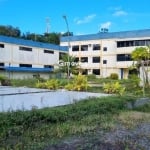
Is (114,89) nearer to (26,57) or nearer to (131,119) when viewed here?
(131,119)

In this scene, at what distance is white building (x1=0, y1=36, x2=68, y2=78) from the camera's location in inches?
1986

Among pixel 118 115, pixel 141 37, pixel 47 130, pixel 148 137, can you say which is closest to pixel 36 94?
pixel 118 115

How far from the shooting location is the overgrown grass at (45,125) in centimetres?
763

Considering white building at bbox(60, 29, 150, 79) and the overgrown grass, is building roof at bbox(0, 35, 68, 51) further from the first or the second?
the overgrown grass

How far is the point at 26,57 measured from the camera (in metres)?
55.0

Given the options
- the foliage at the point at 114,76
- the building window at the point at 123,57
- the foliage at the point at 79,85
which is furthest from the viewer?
the building window at the point at 123,57

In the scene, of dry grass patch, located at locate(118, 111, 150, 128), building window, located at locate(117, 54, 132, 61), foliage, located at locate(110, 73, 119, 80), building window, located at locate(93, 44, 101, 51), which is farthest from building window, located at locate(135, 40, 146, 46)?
dry grass patch, located at locate(118, 111, 150, 128)

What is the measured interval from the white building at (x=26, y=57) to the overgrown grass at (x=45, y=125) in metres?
39.0

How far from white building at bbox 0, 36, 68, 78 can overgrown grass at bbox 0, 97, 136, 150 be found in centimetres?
3897

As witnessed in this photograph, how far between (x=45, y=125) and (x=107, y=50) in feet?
161

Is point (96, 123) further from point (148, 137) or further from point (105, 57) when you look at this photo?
point (105, 57)

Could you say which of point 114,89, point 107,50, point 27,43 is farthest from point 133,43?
point 114,89

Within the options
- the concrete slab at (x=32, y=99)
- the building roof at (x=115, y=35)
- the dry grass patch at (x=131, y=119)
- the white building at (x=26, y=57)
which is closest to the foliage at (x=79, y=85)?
the concrete slab at (x=32, y=99)

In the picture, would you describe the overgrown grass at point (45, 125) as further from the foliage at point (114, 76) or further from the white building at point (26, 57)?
the foliage at point (114, 76)
